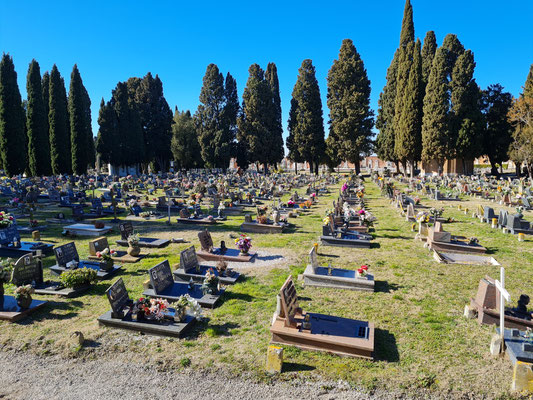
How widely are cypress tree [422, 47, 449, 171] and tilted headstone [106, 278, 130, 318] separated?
48.5 m

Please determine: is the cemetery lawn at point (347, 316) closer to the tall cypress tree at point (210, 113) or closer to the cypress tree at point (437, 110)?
the cypress tree at point (437, 110)

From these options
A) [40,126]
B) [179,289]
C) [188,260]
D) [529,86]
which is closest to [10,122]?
[40,126]

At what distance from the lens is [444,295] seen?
10062 mm

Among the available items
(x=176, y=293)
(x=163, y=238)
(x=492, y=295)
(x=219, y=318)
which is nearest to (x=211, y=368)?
(x=219, y=318)

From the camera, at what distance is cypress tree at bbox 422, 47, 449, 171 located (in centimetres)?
4728

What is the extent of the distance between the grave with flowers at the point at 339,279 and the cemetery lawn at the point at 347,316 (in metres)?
0.30

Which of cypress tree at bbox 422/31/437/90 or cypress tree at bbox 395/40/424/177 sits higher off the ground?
cypress tree at bbox 422/31/437/90

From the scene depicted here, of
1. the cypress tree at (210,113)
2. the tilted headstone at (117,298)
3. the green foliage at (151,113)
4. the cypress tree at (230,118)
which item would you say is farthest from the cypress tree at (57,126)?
the tilted headstone at (117,298)

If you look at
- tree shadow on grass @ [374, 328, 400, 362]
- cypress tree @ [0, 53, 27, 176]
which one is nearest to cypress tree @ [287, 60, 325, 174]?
cypress tree @ [0, 53, 27, 176]

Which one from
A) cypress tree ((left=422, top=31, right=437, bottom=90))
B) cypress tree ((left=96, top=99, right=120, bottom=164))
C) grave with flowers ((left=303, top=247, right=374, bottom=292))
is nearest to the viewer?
grave with flowers ((left=303, top=247, right=374, bottom=292))

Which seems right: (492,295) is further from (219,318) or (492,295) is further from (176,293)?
(176,293)

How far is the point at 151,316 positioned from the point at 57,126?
50798 mm

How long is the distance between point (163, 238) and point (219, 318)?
913cm

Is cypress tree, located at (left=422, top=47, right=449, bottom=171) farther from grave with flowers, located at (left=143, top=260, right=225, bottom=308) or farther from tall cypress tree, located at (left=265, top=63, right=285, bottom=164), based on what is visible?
grave with flowers, located at (left=143, top=260, right=225, bottom=308)
